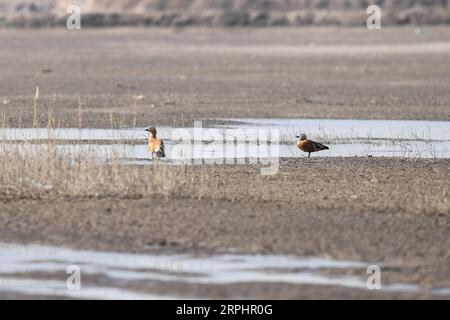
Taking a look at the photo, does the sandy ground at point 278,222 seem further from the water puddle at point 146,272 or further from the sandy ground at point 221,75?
the sandy ground at point 221,75

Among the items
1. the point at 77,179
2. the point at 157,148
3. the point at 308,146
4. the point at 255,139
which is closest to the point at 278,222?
the point at 77,179

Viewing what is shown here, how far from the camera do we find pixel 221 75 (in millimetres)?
36219

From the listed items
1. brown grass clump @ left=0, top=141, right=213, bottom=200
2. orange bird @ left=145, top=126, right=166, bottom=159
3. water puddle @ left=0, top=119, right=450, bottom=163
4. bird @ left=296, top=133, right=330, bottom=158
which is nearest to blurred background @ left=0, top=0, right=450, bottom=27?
water puddle @ left=0, top=119, right=450, bottom=163

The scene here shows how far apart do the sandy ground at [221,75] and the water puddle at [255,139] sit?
1045mm

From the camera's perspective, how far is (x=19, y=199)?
532 inches

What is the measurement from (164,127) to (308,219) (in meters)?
9.77

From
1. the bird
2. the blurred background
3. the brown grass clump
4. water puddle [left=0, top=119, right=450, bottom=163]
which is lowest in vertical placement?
the brown grass clump

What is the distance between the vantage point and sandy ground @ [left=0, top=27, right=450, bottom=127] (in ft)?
81.9

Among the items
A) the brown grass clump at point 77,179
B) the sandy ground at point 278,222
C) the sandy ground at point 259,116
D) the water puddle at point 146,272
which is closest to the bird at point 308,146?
the sandy ground at point 259,116

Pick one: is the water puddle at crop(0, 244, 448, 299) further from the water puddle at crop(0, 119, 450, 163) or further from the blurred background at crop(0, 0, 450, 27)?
the blurred background at crop(0, 0, 450, 27)

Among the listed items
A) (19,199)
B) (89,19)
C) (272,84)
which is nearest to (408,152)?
(19,199)

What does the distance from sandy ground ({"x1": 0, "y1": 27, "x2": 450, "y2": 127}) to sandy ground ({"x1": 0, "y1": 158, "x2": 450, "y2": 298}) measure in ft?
A: 25.1

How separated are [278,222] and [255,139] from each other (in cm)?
753

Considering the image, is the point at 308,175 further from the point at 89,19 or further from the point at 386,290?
the point at 89,19
